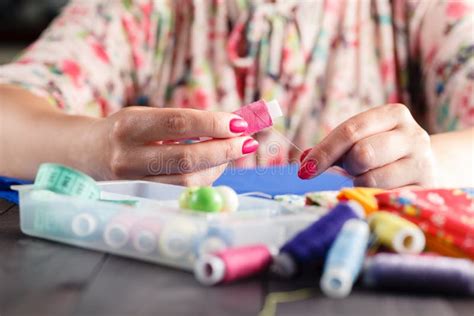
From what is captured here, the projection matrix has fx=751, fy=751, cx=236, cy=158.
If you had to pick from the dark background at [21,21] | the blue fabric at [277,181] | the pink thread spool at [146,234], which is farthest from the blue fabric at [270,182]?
the dark background at [21,21]

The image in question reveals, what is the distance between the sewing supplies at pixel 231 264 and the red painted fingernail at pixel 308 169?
27cm

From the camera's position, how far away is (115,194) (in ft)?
2.36

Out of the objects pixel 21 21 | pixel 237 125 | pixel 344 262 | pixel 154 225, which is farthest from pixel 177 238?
pixel 21 21

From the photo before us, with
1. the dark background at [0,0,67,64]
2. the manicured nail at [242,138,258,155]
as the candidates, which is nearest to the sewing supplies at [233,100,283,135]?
the manicured nail at [242,138,258,155]

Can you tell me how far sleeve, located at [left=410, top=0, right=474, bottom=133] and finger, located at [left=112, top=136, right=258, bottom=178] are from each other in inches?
21.0

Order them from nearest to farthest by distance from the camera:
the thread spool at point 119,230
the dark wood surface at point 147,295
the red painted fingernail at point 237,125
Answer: the dark wood surface at point 147,295 < the thread spool at point 119,230 < the red painted fingernail at point 237,125

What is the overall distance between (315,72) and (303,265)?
2.77ft

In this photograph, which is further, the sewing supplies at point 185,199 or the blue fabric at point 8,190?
the blue fabric at point 8,190

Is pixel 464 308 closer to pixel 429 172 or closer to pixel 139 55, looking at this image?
pixel 429 172

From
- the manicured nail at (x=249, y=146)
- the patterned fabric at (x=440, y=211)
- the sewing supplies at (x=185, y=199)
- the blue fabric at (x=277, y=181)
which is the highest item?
the patterned fabric at (x=440, y=211)

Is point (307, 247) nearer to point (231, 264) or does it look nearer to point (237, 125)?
point (231, 264)

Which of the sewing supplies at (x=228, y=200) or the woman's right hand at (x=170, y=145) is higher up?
the sewing supplies at (x=228, y=200)

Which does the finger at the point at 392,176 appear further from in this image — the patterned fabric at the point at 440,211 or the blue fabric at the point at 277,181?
the patterned fabric at the point at 440,211

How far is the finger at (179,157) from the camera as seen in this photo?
0.81 m
